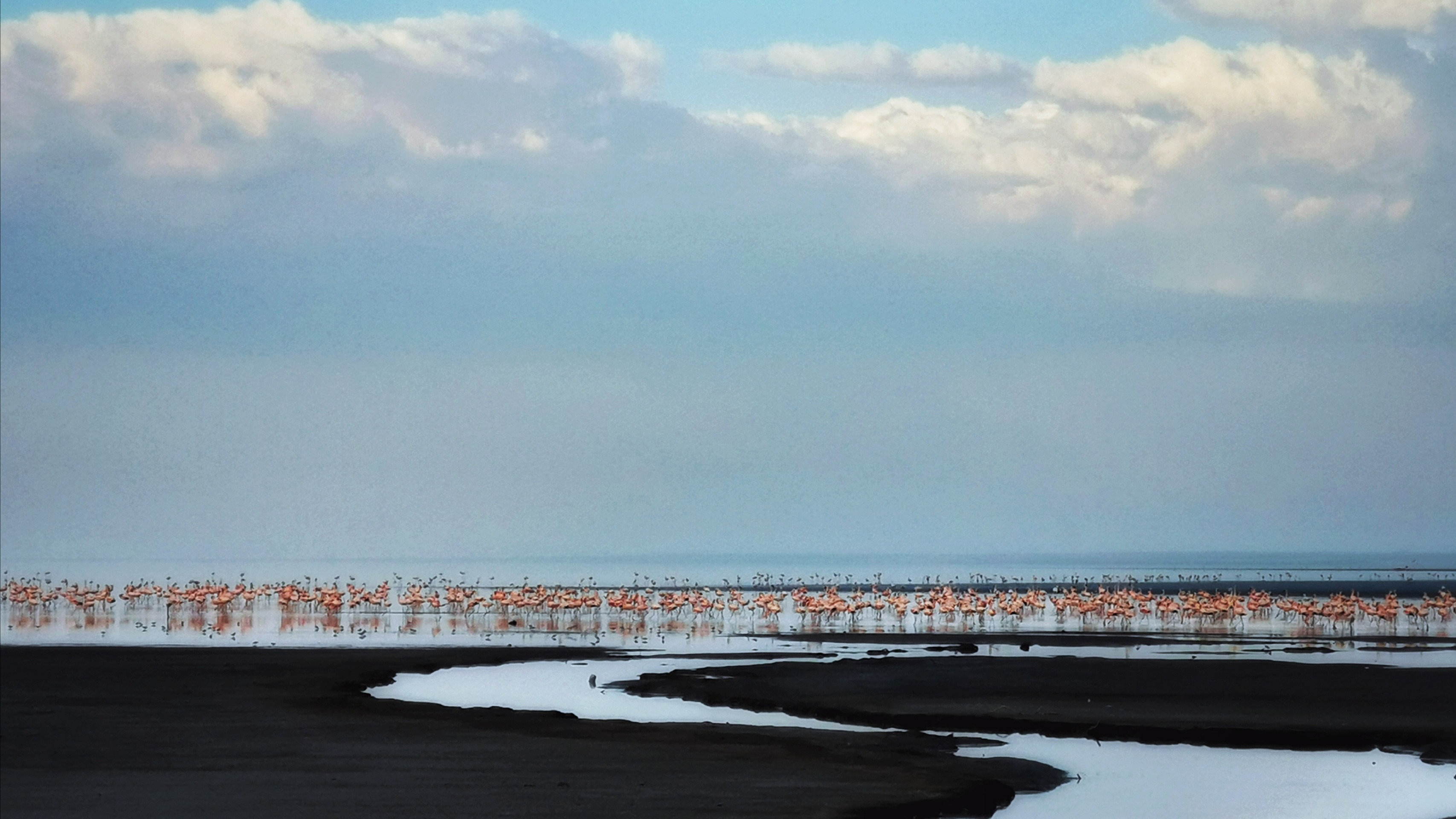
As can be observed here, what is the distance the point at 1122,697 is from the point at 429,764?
15343mm

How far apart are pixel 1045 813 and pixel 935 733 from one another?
7.26 m

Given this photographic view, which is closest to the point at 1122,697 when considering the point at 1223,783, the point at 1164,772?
the point at 1164,772

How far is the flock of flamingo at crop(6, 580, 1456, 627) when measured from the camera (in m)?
65.6

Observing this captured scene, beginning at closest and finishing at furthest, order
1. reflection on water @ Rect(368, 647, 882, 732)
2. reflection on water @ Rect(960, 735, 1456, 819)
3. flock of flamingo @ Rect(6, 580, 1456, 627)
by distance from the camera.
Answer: reflection on water @ Rect(960, 735, 1456, 819) < reflection on water @ Rect(368, 647, 882, 732) < flock of flamingo @ Rect(6, 580, 1456, 627)

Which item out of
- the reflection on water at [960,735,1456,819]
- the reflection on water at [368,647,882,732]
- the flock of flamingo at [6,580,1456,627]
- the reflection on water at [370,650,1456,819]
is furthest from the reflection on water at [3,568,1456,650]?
the reflection on water at [960,735,1456,819]

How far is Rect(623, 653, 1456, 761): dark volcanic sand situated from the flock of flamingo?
81.5 ft

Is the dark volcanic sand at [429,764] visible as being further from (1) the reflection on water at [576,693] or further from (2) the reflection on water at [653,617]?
(2) the reflection on water at [653,617]

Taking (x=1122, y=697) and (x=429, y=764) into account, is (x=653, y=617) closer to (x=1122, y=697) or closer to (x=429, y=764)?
(x=1122, y=697)

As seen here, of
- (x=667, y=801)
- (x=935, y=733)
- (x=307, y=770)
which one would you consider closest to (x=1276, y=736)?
(x=935, y=733)

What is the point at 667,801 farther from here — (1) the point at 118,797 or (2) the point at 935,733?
(2) the point at 935,733

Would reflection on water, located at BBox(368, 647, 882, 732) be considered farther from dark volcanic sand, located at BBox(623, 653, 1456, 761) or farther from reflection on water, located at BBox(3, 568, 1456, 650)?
reflection on water, located at BBox(3, 568, 1456, 650)

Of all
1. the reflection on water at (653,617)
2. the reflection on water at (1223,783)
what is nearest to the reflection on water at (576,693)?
the reflection on water at (1223,783)

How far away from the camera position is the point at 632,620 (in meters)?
65.5

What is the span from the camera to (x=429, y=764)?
20.8 metres
